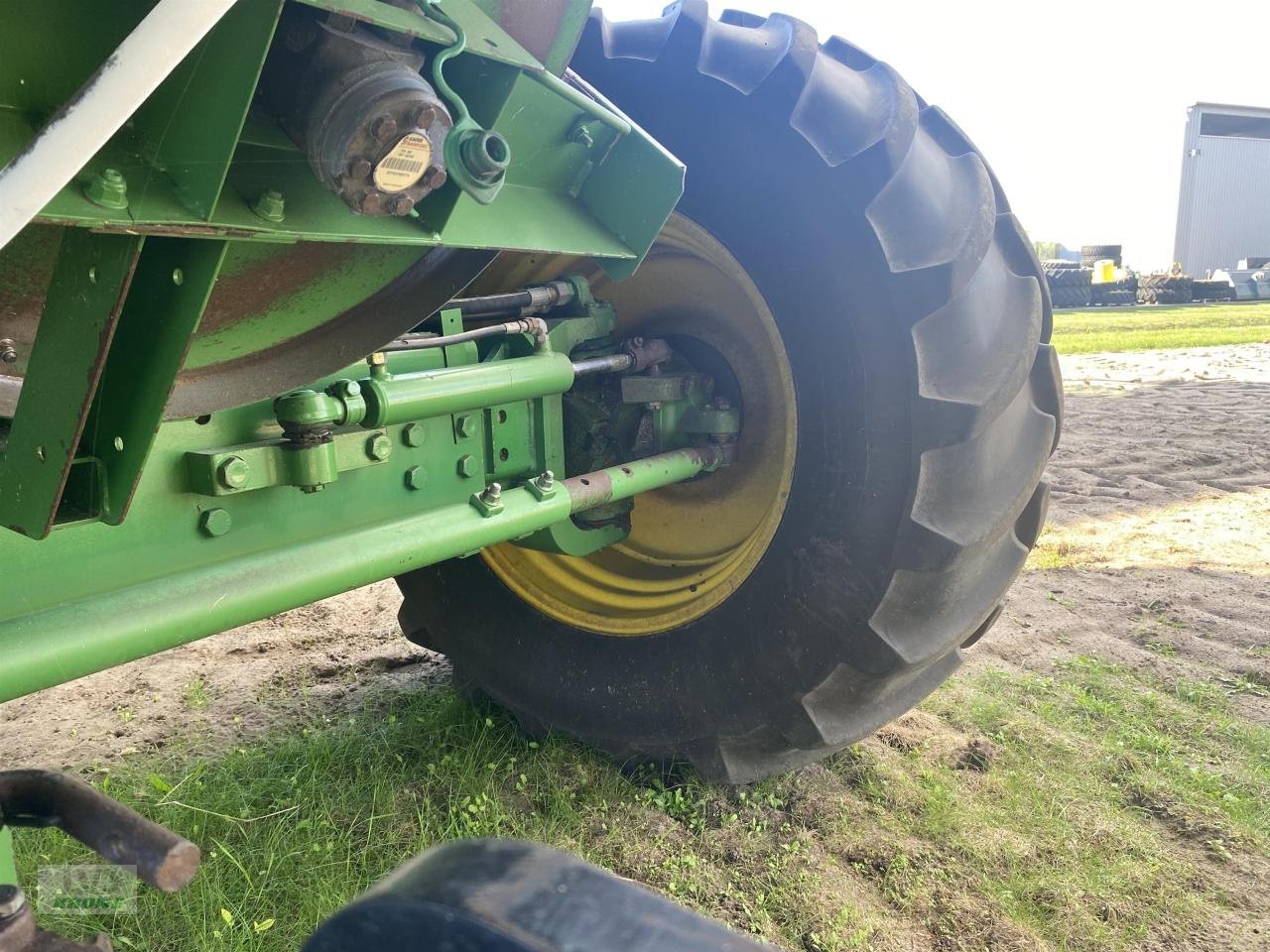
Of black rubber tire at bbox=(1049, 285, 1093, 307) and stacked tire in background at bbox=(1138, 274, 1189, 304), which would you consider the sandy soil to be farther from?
stacked tire in background at bbox=(1138, 274, 1189, 304)

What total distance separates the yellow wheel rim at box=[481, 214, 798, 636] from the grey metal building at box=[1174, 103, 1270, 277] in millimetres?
38595

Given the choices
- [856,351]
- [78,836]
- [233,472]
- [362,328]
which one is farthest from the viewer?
[856,351]

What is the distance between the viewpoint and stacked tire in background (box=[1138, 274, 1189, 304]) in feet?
74.5

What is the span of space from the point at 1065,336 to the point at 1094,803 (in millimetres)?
12127

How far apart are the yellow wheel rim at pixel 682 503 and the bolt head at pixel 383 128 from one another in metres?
1.07

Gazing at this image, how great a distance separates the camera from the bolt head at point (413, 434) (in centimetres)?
187

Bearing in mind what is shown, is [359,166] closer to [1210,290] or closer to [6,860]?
Answer: [6,860]

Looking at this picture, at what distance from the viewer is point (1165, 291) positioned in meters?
22.7

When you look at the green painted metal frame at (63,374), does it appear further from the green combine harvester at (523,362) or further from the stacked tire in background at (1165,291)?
Result: the stacked tire in background at (1165,291)

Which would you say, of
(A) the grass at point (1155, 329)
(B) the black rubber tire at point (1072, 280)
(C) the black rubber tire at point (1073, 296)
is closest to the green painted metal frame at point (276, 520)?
(A) the grass at point (1155, 329)

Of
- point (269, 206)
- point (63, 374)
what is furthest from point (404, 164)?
point (63, 374)

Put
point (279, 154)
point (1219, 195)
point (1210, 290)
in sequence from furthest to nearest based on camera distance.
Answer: point (1219, 195) → point (1210, 290) → point (279, 154)

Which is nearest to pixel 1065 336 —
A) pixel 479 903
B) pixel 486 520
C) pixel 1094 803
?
pixel 1094 803

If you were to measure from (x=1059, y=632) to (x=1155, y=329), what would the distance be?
1255 cm
